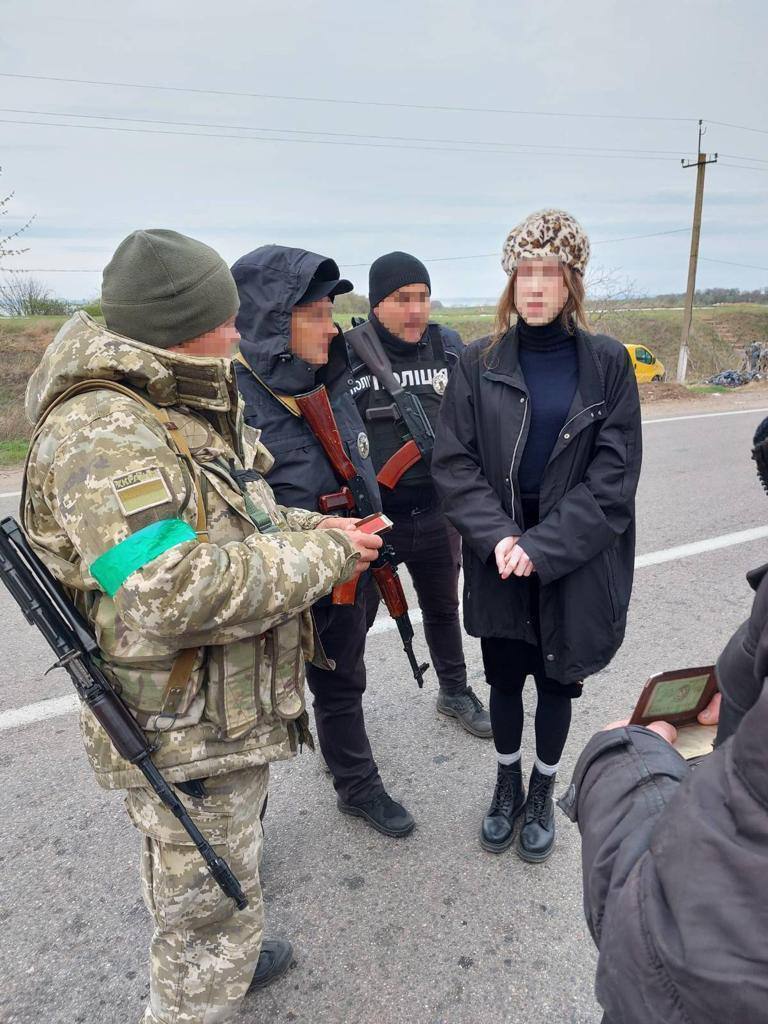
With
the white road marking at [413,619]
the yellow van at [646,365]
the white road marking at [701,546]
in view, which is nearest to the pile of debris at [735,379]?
the yellow van at [646,365]

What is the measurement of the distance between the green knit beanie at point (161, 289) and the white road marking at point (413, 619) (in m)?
2.22

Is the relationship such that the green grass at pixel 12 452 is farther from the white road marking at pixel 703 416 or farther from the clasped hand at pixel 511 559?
the white road marking at pixel 703 416

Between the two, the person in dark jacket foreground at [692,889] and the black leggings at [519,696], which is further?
the black leggings at [519,696]

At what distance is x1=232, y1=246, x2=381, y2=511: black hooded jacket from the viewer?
6.83 feet

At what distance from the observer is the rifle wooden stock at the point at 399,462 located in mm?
2629

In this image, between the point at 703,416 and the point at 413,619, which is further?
the point at 703,416

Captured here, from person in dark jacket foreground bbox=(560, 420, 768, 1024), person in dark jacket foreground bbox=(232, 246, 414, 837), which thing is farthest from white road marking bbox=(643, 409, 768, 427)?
person in dark jacket foreground bbox=(560, 420, 768, 1024)

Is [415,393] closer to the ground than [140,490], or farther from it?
closer to the ground

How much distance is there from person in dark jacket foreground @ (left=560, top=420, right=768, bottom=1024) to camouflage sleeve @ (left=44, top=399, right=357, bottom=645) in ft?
2.47

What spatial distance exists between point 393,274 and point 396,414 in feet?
1.80

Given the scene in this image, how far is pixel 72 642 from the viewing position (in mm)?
1379

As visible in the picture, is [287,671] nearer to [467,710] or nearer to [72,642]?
[72,642]

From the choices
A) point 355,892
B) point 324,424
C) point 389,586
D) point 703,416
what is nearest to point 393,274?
point 324,424

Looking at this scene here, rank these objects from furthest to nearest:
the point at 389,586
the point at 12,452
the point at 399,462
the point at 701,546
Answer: the point at 12,452
the point at 701,546
the point at 399,462
the point at 389,586
